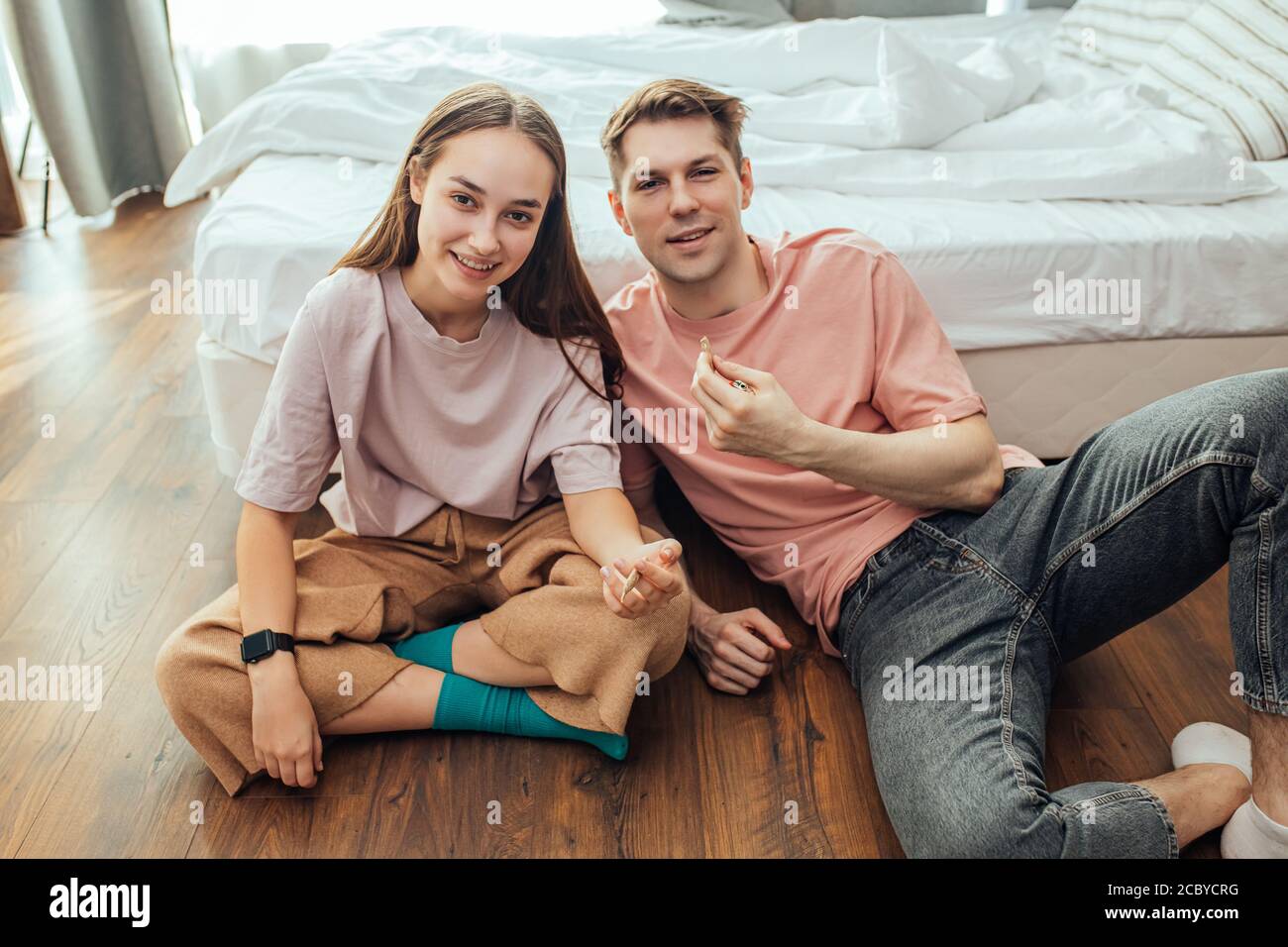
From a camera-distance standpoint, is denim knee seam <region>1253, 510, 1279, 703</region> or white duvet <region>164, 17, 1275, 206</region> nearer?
denim knee seam <region>1253, 510, 1279, 703</region>

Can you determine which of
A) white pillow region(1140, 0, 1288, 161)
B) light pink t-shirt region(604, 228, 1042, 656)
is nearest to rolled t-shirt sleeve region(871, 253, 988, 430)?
light pink t-shirt region(604, 228, 1042, 656)

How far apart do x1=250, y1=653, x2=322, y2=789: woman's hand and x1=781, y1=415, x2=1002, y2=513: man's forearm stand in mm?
628

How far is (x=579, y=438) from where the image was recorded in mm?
1437

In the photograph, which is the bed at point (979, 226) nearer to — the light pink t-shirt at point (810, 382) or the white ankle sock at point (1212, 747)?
the light pink t-shirt at point (810, 382)

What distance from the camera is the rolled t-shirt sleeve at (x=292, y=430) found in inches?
52.9

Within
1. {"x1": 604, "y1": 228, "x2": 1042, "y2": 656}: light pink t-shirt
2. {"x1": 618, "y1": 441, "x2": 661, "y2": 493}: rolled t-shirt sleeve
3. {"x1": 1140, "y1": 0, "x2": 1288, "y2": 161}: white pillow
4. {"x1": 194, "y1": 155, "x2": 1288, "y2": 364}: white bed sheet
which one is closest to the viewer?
{"x1": 604, "y1": 228, "x2": 1042, "y2": 656}: light pink t-shirt

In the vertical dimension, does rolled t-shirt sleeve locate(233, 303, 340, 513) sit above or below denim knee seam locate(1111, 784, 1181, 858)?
above

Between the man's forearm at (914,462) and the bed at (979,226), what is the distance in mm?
462

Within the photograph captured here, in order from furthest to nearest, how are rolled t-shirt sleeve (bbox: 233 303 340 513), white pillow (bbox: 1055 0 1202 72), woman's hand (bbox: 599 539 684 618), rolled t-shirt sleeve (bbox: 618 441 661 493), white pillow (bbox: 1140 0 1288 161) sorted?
white pillow (bbox: 1055 0 1202 72)
white pillow (bbox: 1140 0 1288 161)
rolled t-shirt sleeve (bbox: 618 441 661 493)
rolled t-shirt sleeve (bbox: 233 303 340 513)
woman's hand (bbox: 599 539 684 618)

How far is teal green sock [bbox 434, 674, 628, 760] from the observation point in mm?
1400

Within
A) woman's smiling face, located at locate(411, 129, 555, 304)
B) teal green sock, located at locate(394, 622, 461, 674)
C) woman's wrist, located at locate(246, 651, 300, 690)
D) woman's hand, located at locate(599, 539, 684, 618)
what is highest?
woman's smiling face, located at locate(411, 129, 555, 304)

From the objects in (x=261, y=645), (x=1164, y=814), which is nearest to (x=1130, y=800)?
(x=1164, y=814)

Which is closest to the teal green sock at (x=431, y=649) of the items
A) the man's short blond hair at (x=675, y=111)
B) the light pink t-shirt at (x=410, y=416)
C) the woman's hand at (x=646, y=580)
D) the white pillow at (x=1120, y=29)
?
the light pink t-shirt at (x=410, y=416)

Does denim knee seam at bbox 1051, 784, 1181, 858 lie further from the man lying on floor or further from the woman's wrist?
the woman's wrist
